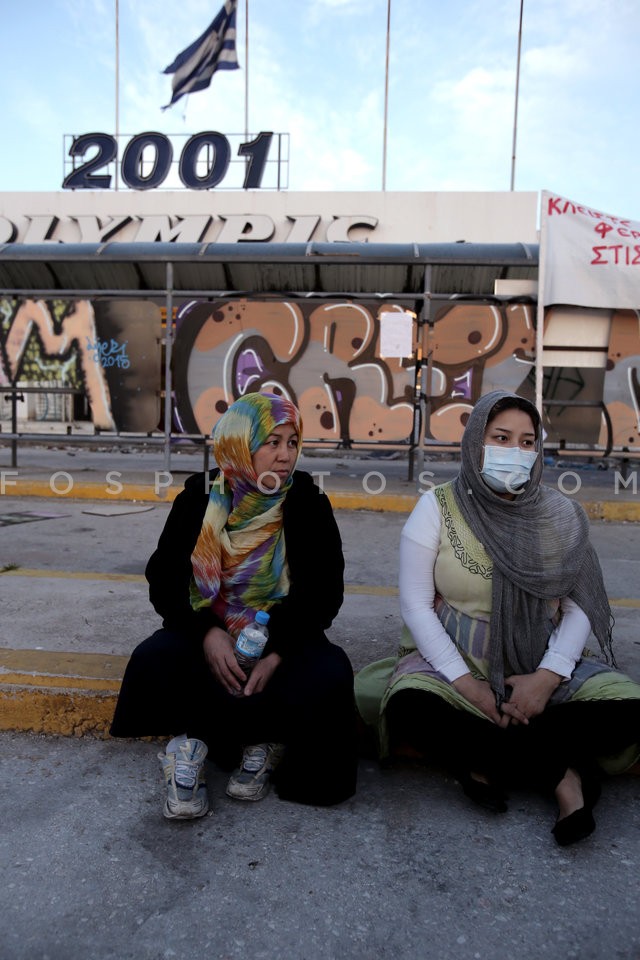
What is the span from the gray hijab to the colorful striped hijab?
1.86 feet

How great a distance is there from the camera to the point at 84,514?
618 centimetres

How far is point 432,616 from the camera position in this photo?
6.88ft

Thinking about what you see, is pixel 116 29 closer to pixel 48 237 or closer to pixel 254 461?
pixel 48 237

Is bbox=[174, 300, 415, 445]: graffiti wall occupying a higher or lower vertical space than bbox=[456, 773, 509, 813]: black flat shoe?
higher

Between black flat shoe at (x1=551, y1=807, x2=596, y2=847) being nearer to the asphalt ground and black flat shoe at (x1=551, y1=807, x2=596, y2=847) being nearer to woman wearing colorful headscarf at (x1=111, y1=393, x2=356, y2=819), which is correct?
the asphalt ground

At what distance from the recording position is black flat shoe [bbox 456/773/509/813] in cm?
189

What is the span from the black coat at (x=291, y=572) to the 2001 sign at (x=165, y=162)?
18167mm

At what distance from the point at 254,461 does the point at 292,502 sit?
175mm

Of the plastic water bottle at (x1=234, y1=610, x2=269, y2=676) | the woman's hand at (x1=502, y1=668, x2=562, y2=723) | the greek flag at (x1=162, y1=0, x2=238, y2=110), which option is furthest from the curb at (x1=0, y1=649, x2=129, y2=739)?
the greek flag at (x1=162, y1=0, x2=238, y2=110)

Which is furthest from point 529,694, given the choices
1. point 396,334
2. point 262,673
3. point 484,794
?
point 396,334

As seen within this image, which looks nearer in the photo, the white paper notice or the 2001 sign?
the white paper notice

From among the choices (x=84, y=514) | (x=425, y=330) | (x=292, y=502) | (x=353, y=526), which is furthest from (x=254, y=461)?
(x=425, y=330)
